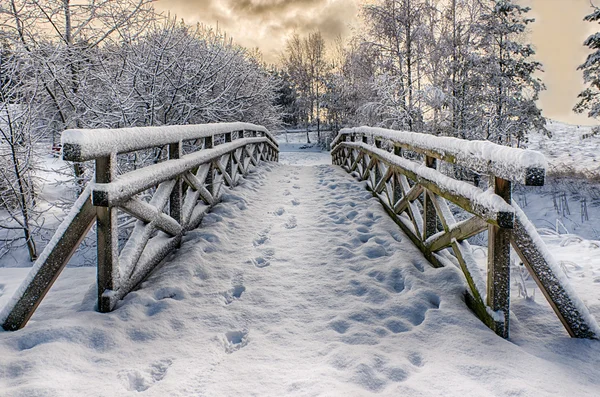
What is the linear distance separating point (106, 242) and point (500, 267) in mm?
2727

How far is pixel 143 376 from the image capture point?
221cm

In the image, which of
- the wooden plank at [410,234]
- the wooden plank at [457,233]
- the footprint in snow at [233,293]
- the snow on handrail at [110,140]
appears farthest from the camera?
the wooden plank at [410,234]

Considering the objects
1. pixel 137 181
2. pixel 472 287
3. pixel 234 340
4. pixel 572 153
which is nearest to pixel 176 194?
pixel 137 181

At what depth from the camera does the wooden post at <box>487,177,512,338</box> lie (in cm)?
259

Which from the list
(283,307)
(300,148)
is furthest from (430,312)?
(300,148)

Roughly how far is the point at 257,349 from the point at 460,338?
1305 millimetres

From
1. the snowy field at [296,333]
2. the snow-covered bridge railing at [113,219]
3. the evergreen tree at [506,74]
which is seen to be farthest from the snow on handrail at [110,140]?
the evergreen tree at [506,74]

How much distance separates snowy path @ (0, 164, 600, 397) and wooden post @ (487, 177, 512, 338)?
144mm

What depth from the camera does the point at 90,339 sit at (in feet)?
8.23

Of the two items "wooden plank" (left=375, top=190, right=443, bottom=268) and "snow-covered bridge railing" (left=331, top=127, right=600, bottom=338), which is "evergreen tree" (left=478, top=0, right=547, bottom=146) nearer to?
"wooden plank" (left=375, top=190, right=443, bottom=268)

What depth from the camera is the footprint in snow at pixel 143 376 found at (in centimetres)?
215

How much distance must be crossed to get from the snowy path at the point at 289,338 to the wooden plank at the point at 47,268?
15 cm

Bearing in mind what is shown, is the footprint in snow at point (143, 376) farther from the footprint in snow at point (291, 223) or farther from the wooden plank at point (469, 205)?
the footprint in snow at point (291, 223)

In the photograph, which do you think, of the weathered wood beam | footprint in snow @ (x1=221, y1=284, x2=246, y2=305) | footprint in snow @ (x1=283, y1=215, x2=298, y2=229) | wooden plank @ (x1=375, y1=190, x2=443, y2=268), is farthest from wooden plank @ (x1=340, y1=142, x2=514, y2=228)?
the weathered wood beam
